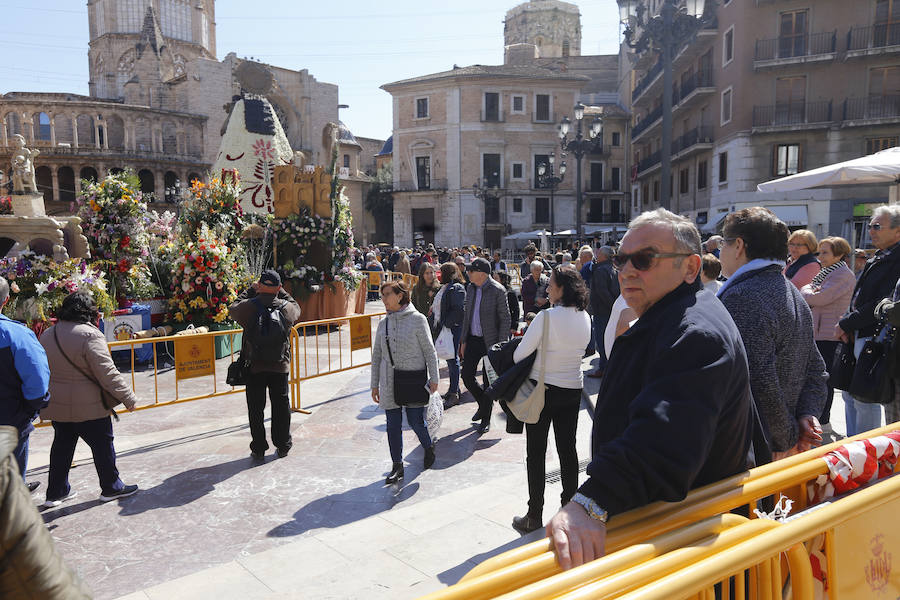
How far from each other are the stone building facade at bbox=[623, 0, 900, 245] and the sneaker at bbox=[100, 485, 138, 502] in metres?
24.1

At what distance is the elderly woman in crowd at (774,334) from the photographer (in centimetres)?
262

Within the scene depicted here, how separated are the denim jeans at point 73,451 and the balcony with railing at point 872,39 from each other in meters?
28.1

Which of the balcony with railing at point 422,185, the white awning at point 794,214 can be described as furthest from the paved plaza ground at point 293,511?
the balcony with railing at point 422,185

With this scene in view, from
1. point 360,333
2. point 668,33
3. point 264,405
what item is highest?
point 668,33

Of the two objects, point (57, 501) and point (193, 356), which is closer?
point (57, 501)

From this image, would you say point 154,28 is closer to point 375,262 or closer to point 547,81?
point 547,81

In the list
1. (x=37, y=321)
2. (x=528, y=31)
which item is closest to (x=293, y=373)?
(x=37, y=321)

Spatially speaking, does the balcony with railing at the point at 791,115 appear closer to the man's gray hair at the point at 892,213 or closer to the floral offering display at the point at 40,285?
the man's gray hair at the point at 892,213

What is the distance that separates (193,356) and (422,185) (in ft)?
116

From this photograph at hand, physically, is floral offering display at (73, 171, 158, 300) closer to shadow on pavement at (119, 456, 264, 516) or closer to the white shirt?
shadow on pavement at (119, 456, 264, 516)

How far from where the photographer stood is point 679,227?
198cm

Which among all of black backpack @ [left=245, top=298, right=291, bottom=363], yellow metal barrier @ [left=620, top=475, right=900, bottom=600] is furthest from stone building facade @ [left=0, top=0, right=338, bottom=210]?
yellow metal barrier @ [left=620, top=475, right=900, bottom=600]

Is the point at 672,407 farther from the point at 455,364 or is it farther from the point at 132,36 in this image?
the point at 132,36

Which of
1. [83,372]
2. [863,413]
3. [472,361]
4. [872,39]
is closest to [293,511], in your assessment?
[83,372]
